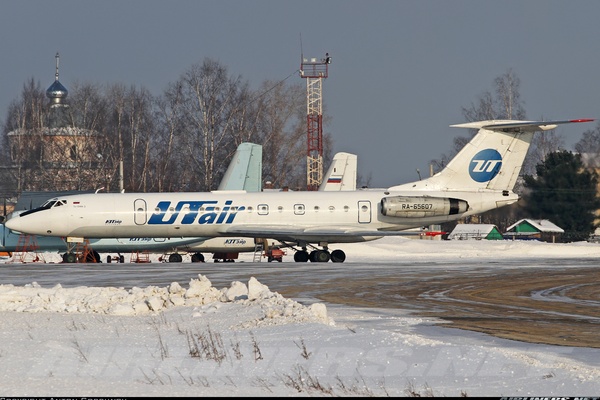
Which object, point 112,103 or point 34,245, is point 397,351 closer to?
point 34,245

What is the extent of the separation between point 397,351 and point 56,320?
7.40 meters

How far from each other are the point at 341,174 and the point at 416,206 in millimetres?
17468

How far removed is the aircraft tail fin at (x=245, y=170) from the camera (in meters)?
54.8

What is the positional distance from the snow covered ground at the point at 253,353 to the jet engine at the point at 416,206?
72.0ft

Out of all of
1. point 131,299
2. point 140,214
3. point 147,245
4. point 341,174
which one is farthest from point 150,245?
point 131,299

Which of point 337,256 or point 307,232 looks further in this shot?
point 337,256

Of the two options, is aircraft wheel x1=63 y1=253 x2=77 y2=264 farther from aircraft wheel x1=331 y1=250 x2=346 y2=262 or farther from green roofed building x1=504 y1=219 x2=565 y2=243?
green roofed building x1=504 y1=219 x2=565 y2=243

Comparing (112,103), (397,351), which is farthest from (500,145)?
(112,103)

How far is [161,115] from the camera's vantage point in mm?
84312

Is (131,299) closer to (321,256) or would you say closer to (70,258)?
(321,256)

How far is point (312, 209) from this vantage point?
1678 inches

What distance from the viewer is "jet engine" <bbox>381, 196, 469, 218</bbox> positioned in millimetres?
42000

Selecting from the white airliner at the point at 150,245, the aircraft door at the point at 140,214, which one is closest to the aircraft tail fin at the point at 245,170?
the white airliner at the point at 150,245

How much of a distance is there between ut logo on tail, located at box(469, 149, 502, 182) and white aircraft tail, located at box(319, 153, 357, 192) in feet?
53.2
